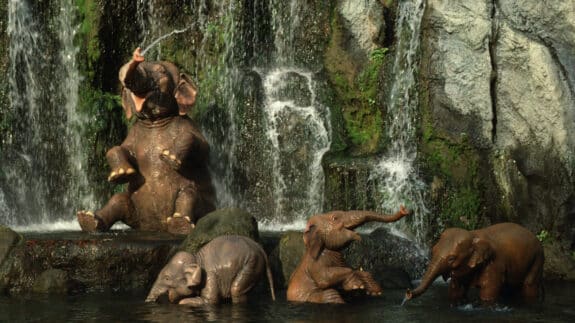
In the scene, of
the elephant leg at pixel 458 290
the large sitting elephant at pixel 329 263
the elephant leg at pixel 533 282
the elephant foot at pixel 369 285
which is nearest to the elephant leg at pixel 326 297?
the large sitting elephant at pixel 329 263

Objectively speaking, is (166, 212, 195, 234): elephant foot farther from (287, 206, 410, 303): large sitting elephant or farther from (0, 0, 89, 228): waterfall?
(0, 0, 89, 228): waterfall

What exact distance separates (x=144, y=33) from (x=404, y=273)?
7800mm

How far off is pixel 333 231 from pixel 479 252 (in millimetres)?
1454

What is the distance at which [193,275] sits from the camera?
11320mm

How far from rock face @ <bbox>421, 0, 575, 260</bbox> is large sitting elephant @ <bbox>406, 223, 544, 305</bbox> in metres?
4.47

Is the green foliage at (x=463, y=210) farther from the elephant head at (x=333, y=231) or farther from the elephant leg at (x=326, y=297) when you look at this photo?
the elephant leg at (x=326, y=297)

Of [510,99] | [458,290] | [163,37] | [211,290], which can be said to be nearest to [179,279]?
[211,290]

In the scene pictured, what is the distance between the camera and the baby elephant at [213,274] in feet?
37.4

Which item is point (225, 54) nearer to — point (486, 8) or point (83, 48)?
point (83, 48)

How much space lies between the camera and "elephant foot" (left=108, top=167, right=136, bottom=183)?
1429cm

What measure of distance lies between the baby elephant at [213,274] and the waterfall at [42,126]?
6841 millimetres

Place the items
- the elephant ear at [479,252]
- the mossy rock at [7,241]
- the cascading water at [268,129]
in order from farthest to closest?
the cascading water at [268,129] → the mossy rock at [7,241] → the elephant ear at [479,252]

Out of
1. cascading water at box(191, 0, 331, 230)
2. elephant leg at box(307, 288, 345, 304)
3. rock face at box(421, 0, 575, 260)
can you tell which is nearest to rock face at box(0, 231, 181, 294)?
elephant leg at box(307, 288, 345, 304)

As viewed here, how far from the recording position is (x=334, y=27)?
19062 mm
